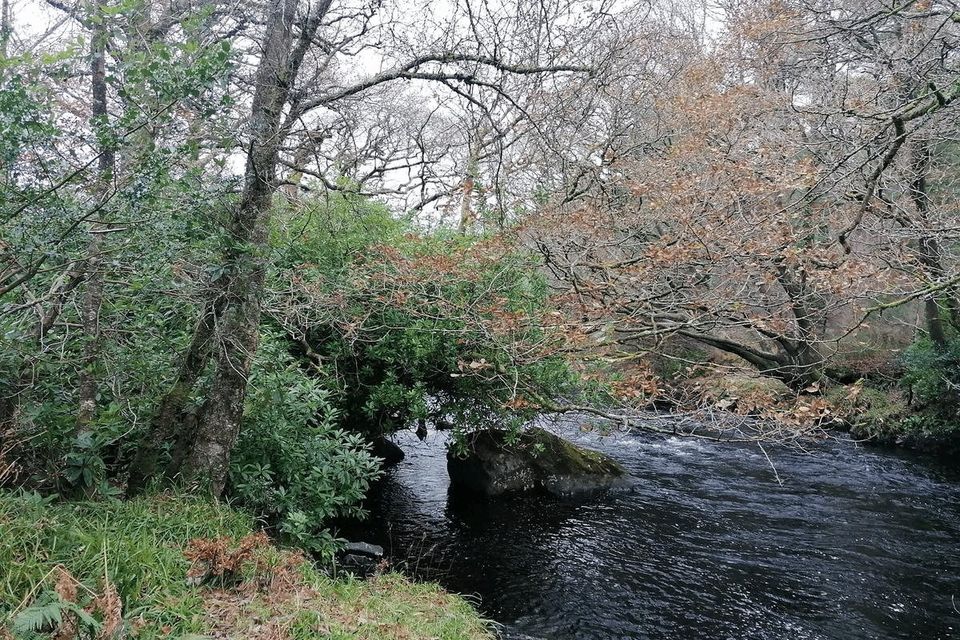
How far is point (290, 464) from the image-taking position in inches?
241

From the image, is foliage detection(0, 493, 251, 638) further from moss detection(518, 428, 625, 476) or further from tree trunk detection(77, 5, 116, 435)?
moss detection(518, 428, 625, 476)

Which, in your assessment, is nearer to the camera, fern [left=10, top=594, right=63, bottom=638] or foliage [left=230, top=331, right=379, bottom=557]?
fern [left=10, top=594, right=63, bottom=638]

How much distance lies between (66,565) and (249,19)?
5699 mm

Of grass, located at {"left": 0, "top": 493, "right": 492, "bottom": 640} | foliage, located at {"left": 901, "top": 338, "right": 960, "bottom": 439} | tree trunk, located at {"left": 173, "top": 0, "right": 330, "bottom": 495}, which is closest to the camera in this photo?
grass, located at {"left": 0, "top": 493, "right": 492, "bottom": 640}

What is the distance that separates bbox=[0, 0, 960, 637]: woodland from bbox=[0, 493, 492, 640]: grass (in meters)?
0.13

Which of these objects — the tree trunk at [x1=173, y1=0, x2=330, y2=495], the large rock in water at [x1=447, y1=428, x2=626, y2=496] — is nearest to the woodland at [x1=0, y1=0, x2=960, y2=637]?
the tree trunk at [x1=173, y1=0, x2=330, y2=495]

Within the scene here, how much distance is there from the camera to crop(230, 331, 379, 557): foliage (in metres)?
5.98

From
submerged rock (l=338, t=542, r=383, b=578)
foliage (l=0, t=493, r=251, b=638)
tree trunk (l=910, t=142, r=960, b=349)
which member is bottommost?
submerged rock (l=338, t=542, r=383, b=578)

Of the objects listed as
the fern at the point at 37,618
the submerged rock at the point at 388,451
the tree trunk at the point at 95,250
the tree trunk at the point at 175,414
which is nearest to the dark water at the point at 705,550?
the submerged rock at the point at 388,451

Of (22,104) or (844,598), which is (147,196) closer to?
(22,104)

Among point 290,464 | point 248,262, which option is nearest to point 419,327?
point 290,464

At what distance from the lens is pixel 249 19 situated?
21.7 feet

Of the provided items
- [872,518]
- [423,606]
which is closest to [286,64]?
[423,606]

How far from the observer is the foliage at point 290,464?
5.98 m
